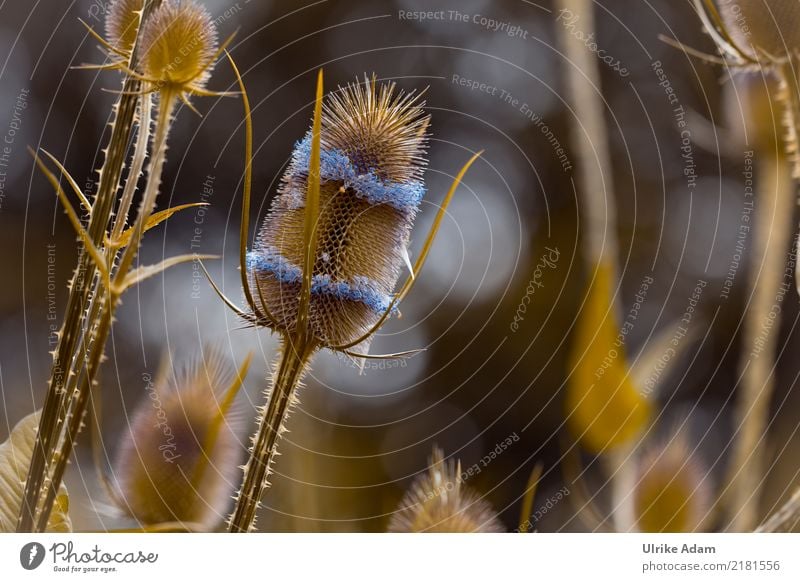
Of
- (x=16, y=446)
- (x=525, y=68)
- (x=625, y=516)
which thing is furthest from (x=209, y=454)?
(x=525, y=68)

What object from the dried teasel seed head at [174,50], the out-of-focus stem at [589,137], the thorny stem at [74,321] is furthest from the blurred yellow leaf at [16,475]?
the out-of-focus stem at [589,137]

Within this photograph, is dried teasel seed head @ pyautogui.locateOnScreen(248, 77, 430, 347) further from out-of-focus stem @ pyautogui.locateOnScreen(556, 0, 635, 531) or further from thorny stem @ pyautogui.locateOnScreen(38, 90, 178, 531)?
out-of-focus stem @ pyautogui.locateOnScreen(556, 0, 635, 531)

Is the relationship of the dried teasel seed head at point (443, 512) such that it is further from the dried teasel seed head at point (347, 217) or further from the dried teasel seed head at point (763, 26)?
the dried teasel seed head at point (763, 26)

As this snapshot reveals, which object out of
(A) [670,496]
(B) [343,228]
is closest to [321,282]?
(B) [343,228]

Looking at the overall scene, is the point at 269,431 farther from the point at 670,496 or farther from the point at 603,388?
the point at 670,496
